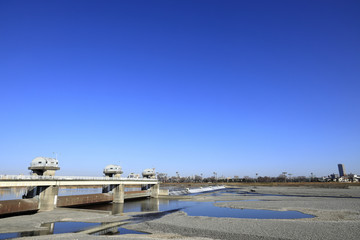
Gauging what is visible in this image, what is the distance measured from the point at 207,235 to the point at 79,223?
918 inches

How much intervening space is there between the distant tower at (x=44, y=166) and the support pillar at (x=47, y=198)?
215 inches

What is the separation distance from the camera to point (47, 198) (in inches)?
2020

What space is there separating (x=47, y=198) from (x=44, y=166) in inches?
348

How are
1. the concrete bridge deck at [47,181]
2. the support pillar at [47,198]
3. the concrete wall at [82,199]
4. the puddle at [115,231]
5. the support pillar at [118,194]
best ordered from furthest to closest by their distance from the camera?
1. the support pillar at [118,194]
2. the concrete wall at [82,199]
3. the support pillar at [47,198]
4. the concrete bridge deck at [47,181]
5. the puddle at [115,231]

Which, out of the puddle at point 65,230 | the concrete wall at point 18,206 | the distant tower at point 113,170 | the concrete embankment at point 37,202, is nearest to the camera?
the puddle at point 65,230

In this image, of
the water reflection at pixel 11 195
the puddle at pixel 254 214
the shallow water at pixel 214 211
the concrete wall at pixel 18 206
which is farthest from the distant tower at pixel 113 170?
the puddle at pixel 254 214

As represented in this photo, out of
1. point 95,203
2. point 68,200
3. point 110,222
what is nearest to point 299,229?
point 110,222

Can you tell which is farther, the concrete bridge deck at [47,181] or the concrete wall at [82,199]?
the concrete wall at [82,199]

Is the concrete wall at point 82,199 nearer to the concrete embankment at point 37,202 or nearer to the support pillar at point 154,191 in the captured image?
the concrete embankment at point 37,202

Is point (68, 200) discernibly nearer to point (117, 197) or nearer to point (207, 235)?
point (117, 197)

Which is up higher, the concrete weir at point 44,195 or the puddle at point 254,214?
the concrete weir at point 44,195

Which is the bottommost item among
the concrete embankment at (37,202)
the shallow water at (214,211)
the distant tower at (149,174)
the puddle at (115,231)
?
the shallow water at (214,211)

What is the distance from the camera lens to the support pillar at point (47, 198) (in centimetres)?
5072

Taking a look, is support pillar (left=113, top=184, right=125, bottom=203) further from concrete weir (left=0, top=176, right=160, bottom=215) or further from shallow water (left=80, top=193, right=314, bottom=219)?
shallow water (left=80, top=193, right=314, bottom=219)
